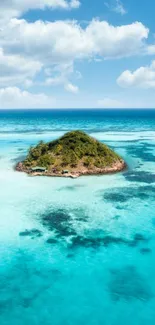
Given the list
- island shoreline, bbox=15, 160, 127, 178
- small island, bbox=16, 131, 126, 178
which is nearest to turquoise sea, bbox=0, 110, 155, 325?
island shoreline, bbox=15, 160, 127, 178

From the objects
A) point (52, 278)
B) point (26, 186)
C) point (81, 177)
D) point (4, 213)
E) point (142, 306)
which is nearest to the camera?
point (142, 306)

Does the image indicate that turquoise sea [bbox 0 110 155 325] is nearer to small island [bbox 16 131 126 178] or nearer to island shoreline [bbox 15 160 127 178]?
island shoreline [bbox 15 160 127 178]

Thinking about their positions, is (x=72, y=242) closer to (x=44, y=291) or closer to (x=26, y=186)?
(x=44, y=291)

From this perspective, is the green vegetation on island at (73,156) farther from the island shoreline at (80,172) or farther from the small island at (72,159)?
the island shoreline at (80,172)

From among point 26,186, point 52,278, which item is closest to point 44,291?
point 52,278

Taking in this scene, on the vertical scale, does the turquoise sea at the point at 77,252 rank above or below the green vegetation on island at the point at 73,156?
below

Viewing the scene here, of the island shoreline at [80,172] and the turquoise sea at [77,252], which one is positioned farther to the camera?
the island shoreline at [80,172]

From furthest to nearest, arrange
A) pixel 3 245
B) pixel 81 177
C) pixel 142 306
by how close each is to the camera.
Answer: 1. pixel 81 177
2. pixel 3 245
3. pixel 142 306

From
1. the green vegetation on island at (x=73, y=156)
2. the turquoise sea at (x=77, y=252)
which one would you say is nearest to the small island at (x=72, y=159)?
the green vegetation on island at (x=73, y=156)
